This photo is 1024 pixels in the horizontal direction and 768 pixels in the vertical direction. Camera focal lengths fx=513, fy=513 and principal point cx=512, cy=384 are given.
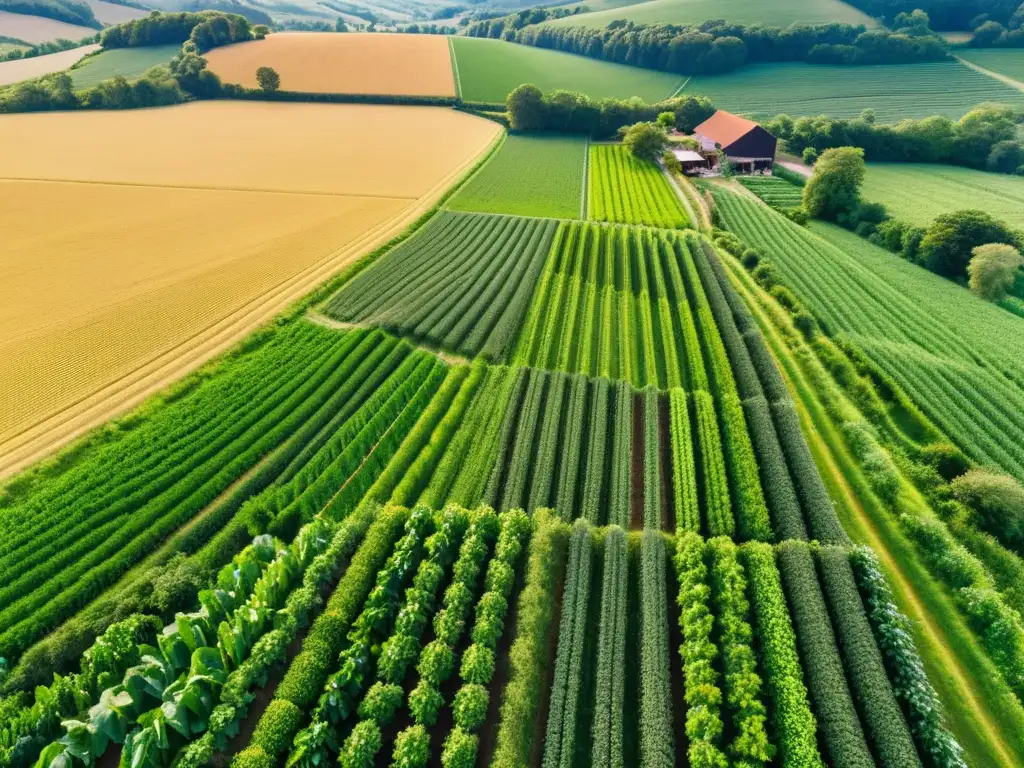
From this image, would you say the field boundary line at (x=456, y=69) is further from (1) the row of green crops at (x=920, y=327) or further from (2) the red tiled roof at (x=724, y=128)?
(1) the row of green crops at (x=920, y=327)

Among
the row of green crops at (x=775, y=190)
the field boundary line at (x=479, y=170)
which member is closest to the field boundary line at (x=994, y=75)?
the row of green crops at (x=775, y=190)

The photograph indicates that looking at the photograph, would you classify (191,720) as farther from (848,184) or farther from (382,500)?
(848,184)

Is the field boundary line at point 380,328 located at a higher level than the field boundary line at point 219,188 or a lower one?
lower

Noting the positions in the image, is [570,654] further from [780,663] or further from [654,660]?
[780,663]

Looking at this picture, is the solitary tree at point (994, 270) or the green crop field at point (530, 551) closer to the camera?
the green crop field at point (530, 551)

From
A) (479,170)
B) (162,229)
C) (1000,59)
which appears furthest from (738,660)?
(1000,59)

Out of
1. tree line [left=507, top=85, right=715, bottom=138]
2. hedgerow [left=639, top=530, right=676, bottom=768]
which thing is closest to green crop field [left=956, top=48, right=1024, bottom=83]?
tree line [left=507, top=85, right=715, bottom=138]
